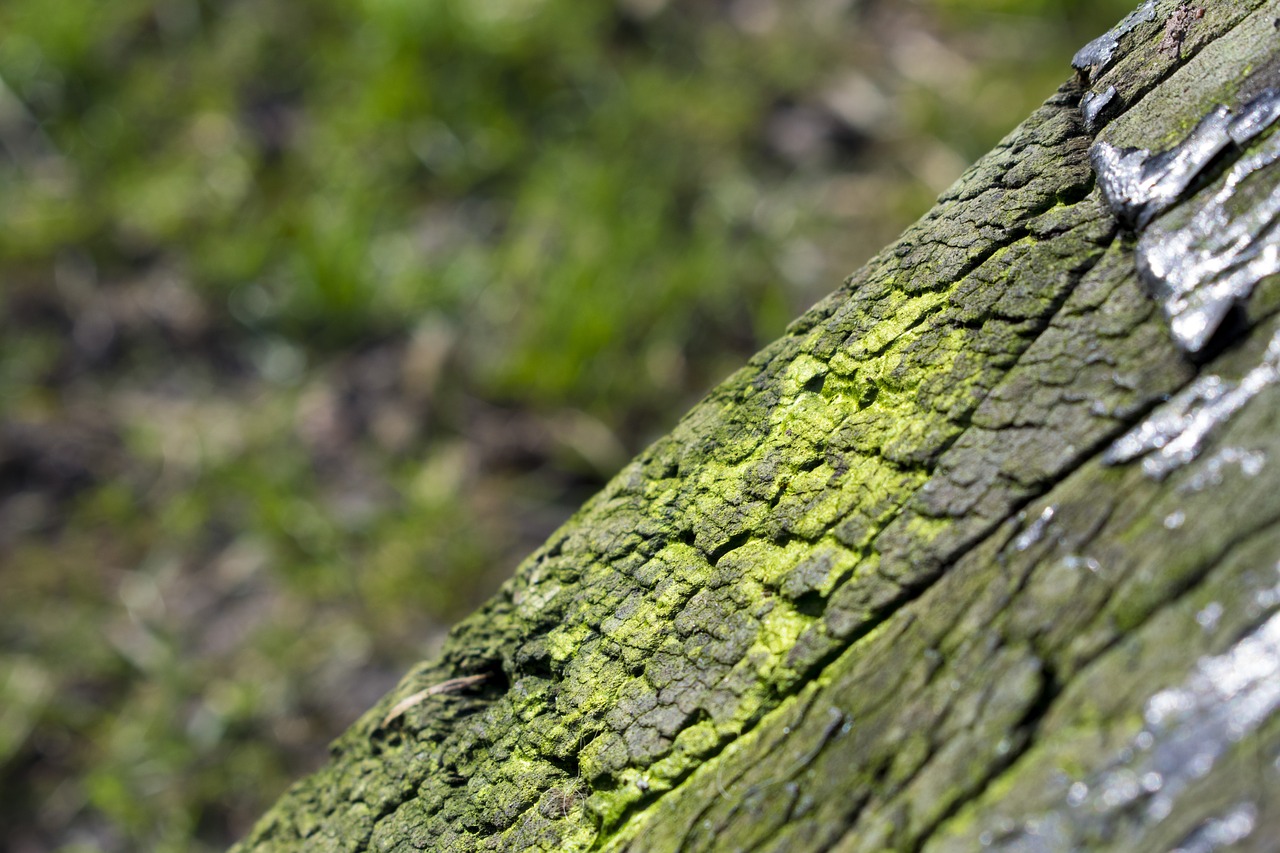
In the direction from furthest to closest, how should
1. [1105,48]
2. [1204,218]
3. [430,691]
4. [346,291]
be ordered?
[346,291] → [430,691] → [1105,48] → [1204,218]

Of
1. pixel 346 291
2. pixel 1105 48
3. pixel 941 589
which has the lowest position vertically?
pixel 941 589

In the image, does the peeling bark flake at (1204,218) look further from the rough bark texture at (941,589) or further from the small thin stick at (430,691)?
the small thin stick at (430,691)

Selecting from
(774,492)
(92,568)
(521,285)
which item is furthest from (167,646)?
(774,492)

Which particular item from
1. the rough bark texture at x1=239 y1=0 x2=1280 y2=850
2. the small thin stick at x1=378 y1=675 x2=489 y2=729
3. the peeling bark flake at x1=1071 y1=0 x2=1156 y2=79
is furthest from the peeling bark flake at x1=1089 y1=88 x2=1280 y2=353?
the small thin stick at x1=378 y1=675 x2=489 y2=729

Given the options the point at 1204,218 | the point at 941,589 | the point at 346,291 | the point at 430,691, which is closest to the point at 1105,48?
the point at 1204,218

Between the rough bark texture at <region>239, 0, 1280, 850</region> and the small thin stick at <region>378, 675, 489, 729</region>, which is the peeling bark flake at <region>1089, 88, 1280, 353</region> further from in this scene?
the small thin stick at <region>378, 675, 489, 729</region>

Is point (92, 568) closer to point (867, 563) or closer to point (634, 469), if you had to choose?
point (634, 469)

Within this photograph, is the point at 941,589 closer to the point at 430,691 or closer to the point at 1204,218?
the point at 1204,218
